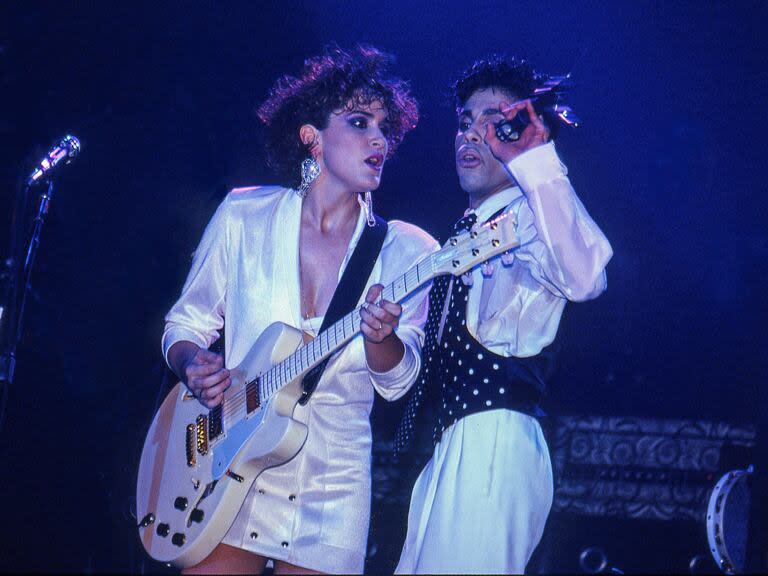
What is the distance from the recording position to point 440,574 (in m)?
2.35

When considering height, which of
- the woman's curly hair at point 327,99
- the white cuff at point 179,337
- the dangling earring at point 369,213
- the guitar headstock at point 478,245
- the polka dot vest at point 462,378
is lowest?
the polka dot vest at point 462,378

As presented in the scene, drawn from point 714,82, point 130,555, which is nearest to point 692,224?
point 714,82

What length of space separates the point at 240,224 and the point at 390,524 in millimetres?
2257

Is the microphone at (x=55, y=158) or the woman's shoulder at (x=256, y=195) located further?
the microphone at (x=55, y=158)

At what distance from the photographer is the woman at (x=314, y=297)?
9.64 feet

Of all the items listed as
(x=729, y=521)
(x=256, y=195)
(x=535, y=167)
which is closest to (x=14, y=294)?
(x=256, y=195)

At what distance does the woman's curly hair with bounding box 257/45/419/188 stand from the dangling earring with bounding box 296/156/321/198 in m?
0.04

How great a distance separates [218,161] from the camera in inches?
207

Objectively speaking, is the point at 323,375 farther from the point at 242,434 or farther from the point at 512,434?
the point at 512,434

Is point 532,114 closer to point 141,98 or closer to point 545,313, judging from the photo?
point 545,313

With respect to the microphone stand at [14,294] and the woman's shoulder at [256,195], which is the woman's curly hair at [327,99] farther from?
the microphone stand at [14,294]

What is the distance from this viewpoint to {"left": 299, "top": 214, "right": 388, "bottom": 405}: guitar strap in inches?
119

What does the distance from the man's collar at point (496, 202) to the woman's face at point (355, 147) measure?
2.03ft

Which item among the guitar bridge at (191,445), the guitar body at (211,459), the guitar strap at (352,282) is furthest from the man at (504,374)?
the guitar bridge at (191,445)
